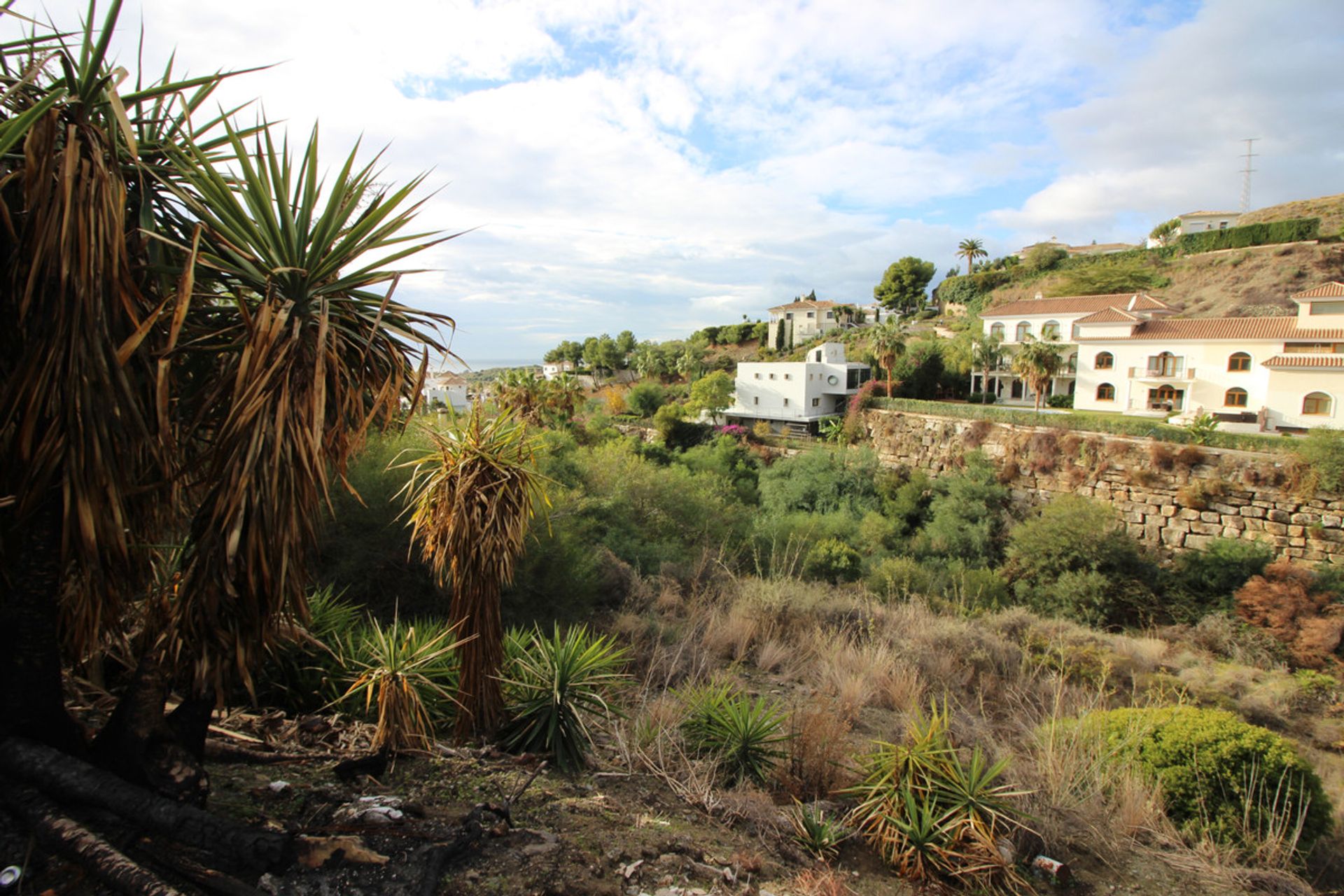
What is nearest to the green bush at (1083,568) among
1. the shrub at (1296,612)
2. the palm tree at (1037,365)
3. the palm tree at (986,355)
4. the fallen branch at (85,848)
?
the shrub at (1296,612)

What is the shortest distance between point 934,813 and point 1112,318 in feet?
114

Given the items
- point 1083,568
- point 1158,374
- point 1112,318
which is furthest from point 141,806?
point 1112,318

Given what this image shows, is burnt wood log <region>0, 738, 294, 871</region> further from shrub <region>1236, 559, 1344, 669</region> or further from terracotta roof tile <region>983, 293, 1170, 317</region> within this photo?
terracotta roof tile <region>983, 293, 1170, 317</region>

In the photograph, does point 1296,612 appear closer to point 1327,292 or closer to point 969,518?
point 969,518

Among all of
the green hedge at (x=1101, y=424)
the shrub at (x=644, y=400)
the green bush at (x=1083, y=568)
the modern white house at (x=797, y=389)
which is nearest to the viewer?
the green bush at (x=1083, y=568)

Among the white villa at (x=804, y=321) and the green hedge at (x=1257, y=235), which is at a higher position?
the green hedge at (x=1257, y=235)

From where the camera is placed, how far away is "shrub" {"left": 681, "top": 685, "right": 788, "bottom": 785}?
15.2 feet

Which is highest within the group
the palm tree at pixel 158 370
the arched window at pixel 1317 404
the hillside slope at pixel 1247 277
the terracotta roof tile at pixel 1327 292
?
the hillside slope at pixel 1247 277

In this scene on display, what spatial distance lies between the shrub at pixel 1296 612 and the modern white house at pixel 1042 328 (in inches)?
745

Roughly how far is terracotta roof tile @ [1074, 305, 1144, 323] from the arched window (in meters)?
8.19

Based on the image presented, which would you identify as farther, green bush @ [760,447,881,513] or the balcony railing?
the balcony railing

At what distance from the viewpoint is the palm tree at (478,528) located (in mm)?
4402

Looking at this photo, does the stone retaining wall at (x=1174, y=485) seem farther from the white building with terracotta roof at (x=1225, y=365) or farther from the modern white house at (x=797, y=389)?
the modern white house at (x=797, y=389)

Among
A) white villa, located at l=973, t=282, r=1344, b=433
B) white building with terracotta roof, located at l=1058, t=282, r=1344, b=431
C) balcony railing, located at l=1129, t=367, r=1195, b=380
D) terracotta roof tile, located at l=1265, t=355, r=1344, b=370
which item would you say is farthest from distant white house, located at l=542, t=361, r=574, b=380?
terracotta roof tile, located at l=1265, t=355, r=1344, b=370
